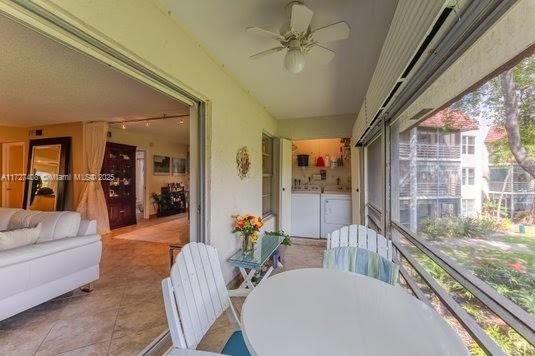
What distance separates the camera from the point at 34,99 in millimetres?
3406

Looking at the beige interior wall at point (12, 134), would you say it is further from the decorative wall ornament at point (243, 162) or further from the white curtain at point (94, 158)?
the decorative wall ornament at point (243, 162)

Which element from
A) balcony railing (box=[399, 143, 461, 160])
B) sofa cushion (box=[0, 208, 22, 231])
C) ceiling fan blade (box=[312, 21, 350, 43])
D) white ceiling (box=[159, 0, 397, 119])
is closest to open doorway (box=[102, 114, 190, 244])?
white ceiling (box=[159, 0, 397, 119])

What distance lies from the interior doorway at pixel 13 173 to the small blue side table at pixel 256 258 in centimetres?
558

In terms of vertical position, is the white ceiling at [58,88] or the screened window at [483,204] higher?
the white ceiling at [58,88]

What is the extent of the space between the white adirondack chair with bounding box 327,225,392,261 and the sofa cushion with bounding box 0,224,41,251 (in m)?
2.64

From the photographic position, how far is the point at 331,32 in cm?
159

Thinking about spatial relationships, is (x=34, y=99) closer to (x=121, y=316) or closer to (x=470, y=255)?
(x=121, y=316)

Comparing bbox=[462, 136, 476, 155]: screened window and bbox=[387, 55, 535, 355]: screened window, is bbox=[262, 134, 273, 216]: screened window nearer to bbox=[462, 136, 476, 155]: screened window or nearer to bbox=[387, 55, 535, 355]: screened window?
bbox=[387, 55, 535, 355]: screened window

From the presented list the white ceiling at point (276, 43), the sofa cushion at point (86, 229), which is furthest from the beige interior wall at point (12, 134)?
the white ceiling at point (276, 43)

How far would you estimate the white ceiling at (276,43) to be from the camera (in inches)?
64.4

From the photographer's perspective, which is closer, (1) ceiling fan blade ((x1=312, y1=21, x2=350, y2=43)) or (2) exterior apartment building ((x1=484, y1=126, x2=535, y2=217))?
(2) exterior apartment building ((x1=484, y1=126, x2=535, y2=217))

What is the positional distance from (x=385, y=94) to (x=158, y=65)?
1637 mm

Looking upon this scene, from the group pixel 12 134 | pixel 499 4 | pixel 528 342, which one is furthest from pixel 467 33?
pixel 12 134

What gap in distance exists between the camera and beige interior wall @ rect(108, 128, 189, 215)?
5721 millimetres
